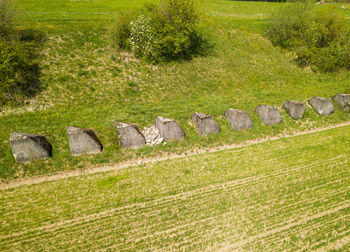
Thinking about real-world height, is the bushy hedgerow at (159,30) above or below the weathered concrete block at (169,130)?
above

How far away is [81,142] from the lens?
59.6 ft

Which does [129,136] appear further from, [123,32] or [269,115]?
[123,32]

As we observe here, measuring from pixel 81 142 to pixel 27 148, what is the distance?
4015 millimetres

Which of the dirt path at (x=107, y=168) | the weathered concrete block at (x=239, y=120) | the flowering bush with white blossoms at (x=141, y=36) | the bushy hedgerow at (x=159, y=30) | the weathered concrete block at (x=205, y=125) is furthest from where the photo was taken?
the bushy hedgerow at (x=159, y=30)

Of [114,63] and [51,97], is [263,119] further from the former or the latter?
[51,97]

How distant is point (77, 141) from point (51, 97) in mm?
7865

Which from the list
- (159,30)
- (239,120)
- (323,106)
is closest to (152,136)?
(239,120)

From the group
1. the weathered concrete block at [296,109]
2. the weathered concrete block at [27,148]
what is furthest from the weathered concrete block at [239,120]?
the weathered concrete block at [27,148]

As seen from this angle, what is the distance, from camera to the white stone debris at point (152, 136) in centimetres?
2014

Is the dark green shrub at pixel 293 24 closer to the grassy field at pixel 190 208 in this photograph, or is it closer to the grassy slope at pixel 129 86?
the grassy slope at pixel 129 86

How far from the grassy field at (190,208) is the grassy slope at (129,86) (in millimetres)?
2615

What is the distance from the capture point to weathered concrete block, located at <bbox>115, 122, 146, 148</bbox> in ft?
63.6

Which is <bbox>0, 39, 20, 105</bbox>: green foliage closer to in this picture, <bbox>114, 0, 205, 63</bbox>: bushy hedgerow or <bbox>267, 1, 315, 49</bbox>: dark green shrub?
<bbox>114, 0, 205, 63</bbox>: bushy hedgerow

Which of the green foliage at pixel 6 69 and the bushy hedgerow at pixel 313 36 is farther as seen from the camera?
the bushy hedgerow at pixel 313 36
